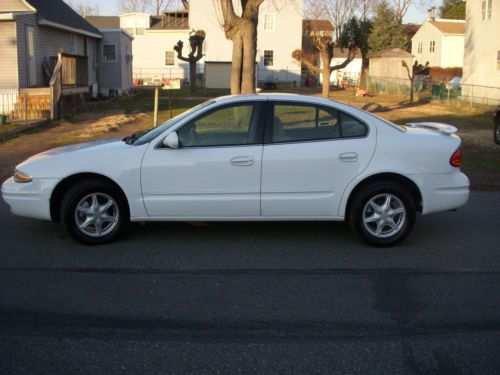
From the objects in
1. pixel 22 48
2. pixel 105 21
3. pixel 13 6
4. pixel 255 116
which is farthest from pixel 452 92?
pixel 105 21

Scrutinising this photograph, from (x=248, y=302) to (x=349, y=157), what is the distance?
2.14 meters

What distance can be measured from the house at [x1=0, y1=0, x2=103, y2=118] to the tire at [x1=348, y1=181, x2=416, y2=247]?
612 inches

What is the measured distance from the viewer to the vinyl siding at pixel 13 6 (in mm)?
21558

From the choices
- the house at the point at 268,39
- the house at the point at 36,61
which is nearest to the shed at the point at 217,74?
the house at the point at 268,39

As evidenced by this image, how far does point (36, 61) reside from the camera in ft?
76.9

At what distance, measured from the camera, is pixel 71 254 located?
614cm

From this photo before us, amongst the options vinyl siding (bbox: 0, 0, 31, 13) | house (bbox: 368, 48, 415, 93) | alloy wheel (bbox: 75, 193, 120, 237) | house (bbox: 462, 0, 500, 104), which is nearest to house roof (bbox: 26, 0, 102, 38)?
vinyl siding (bbox: 0, 0, 31, 13)

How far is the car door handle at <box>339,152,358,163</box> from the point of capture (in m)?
6.26

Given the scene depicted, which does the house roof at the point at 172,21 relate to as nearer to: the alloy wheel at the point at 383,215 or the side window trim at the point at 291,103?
the side window trim at the point at 291,103

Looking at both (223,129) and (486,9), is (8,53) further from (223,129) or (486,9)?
(486,9)

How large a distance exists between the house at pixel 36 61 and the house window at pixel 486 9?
755 inches

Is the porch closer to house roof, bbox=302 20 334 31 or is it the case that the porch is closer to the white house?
the white house

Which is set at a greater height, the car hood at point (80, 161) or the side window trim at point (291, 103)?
the side window trim at point (291, 103)

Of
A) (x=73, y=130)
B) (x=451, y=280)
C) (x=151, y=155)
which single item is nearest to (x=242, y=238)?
(x=151, y=155)
